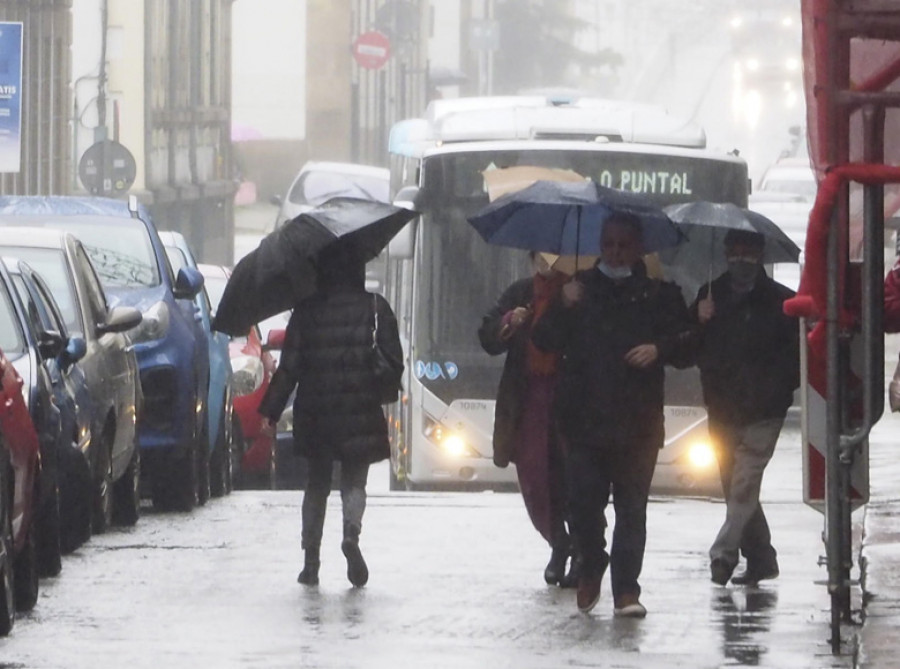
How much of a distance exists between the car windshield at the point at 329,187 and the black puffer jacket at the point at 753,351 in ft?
114

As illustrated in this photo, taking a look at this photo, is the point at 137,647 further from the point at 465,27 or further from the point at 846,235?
the point at 465,27

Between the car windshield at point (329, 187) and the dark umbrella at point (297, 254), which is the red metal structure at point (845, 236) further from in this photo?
the car windshield at point (329, 187)

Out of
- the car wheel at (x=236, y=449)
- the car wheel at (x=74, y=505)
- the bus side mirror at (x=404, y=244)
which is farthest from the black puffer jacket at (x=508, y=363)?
the car wheel at (x=236, y=449)

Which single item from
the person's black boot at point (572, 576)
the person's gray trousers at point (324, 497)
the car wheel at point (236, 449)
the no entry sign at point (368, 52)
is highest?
the no entry sign at point (368, 52)

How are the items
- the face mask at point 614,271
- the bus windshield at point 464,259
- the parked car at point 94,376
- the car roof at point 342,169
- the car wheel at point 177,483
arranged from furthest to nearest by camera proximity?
the car roof at point 342,169
the bus windshield at point 464,259
the car wheel at point 177,483
the parked car at point 94,376
the face mask at point 614,271

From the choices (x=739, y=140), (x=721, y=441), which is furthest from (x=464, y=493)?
(x=739, y=140)

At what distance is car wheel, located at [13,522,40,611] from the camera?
34.3 ft

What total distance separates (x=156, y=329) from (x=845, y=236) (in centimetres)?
712

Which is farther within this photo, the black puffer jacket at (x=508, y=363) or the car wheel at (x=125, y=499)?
the car wheel at (x=125, y=499)

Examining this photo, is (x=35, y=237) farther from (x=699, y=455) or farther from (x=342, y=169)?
(x=342, y=169)

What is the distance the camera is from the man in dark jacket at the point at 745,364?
36.2ft

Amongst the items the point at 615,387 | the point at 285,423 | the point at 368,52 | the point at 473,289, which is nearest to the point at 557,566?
the point at 615,387

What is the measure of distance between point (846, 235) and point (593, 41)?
462 feet

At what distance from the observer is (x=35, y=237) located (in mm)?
14305
